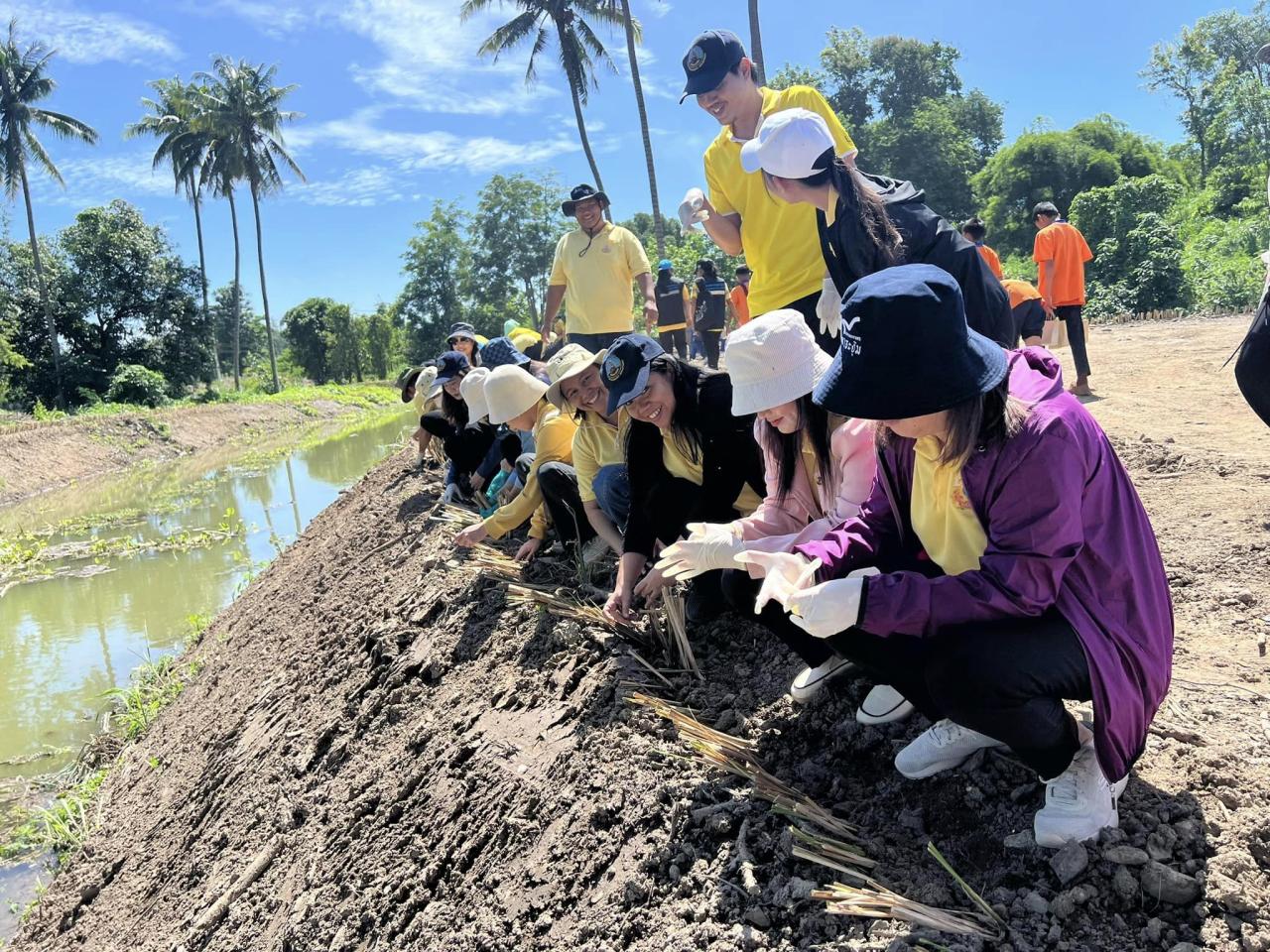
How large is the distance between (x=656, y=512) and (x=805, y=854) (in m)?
1.39

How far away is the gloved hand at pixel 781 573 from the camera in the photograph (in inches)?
66.9

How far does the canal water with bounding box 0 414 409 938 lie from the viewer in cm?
600

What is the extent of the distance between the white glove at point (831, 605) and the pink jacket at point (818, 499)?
0.45 m

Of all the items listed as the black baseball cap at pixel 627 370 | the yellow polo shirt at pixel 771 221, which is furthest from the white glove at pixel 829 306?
the black baseball cap at pixel 627 370

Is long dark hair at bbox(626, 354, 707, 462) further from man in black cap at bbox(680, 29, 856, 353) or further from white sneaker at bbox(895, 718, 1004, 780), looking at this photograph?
white sneaker at bbox(895, 718, 1004, 780)

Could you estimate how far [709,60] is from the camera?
311 centimetres

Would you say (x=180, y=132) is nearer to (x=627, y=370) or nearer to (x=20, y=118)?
(x=20, y=118)

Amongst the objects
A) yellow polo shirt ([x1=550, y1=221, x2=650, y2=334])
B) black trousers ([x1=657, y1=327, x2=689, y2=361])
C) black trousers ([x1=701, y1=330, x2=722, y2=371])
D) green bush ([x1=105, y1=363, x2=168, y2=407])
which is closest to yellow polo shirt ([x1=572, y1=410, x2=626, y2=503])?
yellow polo shirt ([x1=550, y1=221, x2=650, y2=334])

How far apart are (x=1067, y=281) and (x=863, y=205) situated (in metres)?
4.94

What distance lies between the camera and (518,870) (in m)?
2.16

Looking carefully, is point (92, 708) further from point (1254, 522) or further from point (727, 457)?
point (1254, 522)

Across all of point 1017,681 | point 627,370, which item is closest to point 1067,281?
point 627,370

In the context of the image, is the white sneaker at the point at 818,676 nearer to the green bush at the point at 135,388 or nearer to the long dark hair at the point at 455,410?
the long dark hair at the point at 455,410

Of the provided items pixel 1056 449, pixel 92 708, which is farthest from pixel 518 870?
pixel 92 708
